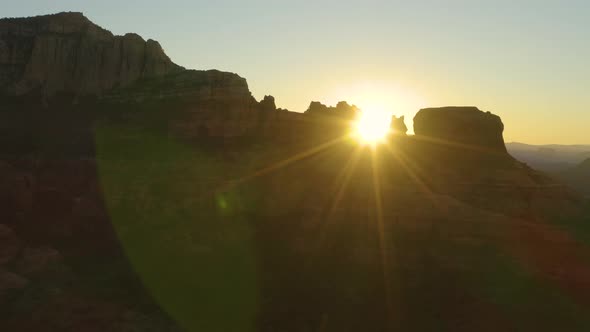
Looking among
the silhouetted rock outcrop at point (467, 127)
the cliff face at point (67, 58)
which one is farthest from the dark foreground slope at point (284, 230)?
the cliff face at point (67, 58)

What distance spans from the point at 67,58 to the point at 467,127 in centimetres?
7941

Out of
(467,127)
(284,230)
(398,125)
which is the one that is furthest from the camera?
(398,125)

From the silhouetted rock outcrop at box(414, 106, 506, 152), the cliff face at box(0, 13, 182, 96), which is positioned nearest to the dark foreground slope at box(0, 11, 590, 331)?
the silhouetted rock outcrop at box(414, 106, 506, 152)

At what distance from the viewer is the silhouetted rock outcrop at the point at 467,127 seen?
45156mm

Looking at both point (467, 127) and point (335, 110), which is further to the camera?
point (335, 110)

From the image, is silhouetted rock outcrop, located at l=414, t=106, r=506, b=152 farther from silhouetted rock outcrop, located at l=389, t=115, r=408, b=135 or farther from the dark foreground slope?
silhouetted rock outcrop, located at l=389, t=115, r=408, b=135

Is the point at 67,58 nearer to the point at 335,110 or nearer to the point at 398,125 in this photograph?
the point at 335,110

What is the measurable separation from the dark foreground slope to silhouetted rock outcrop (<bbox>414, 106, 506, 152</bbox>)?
127 millimetres

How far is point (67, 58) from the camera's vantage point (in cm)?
9556

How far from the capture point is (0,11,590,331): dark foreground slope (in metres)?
32.4

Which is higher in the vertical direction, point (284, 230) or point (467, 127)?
point (467, 127)

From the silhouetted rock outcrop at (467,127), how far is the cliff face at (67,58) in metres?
61.7

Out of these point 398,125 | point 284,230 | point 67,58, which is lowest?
point 284,230

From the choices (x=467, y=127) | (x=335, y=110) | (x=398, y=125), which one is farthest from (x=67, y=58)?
(x=467, y=127)
